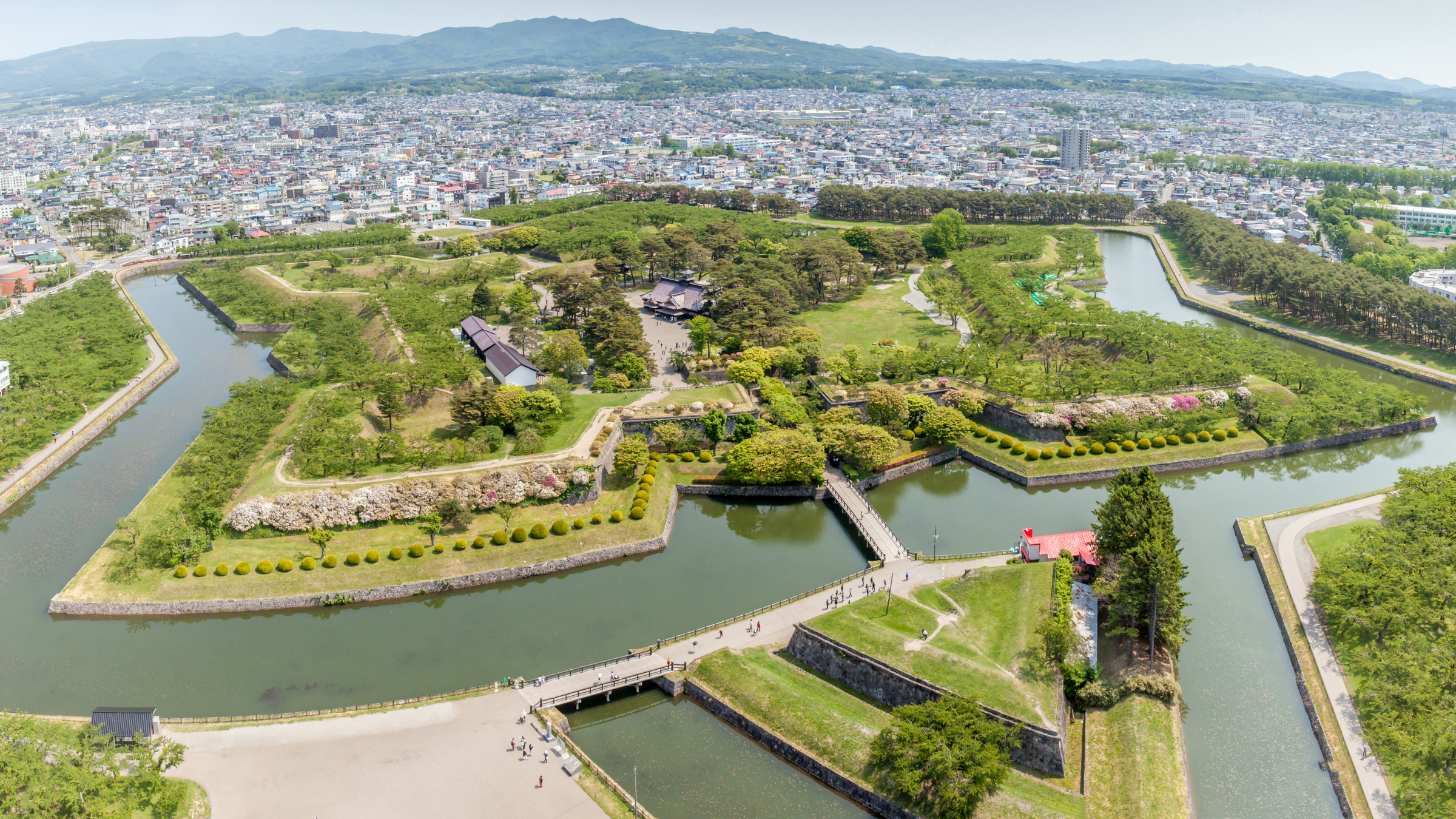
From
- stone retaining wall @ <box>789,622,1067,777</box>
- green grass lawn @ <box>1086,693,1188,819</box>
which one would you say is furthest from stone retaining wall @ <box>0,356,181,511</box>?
green grass lawn @ <box>1086,693,1188,819</box>

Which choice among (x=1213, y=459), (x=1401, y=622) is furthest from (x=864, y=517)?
(x=1213, y=459)

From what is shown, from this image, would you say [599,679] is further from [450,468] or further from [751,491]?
[450,468]

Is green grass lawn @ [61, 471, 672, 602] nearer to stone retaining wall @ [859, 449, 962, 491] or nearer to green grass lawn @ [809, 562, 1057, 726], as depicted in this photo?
stone retaining wall @ [859, 449, 962, 491]

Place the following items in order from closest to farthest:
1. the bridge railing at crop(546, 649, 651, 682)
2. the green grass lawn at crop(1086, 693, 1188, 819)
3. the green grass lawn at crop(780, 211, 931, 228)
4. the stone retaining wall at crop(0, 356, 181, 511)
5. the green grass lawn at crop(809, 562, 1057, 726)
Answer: the green grass lawn at crop(1086, 693, 1188, 819), the green grass lawn at crop(809, 562, 1057, 726), the bridge railing at crop(546, 649, 651, 682), the stone retaining wall at crop(0, 356, 181, 511), the green grass lawn at crop(780, 211, 931, 228)

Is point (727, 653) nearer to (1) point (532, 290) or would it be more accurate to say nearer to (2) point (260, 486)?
(2) point (260, 486)

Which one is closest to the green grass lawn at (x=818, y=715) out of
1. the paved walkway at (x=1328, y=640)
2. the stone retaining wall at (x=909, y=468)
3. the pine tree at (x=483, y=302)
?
the paved walkway at (x=1328, y=640)

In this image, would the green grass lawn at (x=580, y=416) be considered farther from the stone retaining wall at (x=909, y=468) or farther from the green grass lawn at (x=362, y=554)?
the stone retaining wall at (x=909, y=468)
